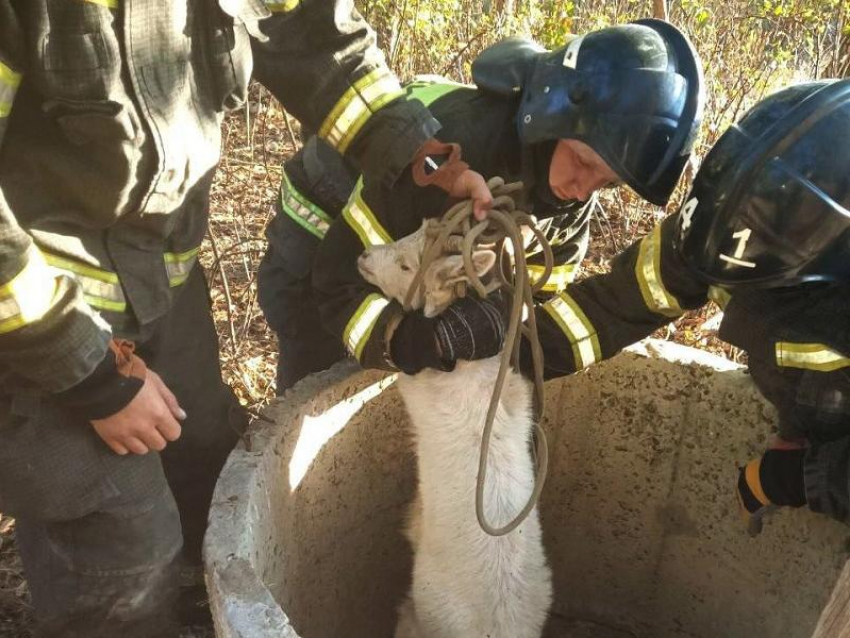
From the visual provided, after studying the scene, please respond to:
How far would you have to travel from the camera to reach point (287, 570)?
247 centimetres

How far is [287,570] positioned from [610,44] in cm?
178

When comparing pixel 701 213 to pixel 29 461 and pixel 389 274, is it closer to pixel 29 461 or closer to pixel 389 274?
pixel 389 274

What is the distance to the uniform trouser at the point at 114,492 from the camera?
2012 millimetres

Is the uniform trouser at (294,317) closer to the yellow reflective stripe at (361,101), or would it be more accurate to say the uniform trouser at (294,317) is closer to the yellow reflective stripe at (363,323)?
the yellow reflective stripe at (363,323)

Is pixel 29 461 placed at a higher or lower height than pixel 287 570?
higher

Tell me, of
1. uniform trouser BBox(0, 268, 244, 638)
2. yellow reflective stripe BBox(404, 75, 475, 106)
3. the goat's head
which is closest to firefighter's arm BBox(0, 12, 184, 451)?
uniform trouser BBox(0, 268, 244, 638)

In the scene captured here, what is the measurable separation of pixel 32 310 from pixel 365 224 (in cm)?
109

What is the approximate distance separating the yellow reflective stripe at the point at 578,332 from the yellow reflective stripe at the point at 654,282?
20 cm

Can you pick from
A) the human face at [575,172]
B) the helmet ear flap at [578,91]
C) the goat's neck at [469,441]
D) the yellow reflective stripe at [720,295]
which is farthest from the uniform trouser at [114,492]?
the yellow reflective stripe at [720,295]

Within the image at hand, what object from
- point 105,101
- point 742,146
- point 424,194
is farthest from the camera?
point 424,194

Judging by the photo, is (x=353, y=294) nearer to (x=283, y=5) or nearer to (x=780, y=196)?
(x=283, y=5)

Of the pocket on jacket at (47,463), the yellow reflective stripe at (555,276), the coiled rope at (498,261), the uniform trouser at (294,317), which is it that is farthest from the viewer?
the uniform trouser at (294,317)

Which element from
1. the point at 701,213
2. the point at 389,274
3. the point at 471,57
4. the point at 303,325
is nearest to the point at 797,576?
the point at 701,213

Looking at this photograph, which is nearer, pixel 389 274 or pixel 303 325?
pixel 389 274
